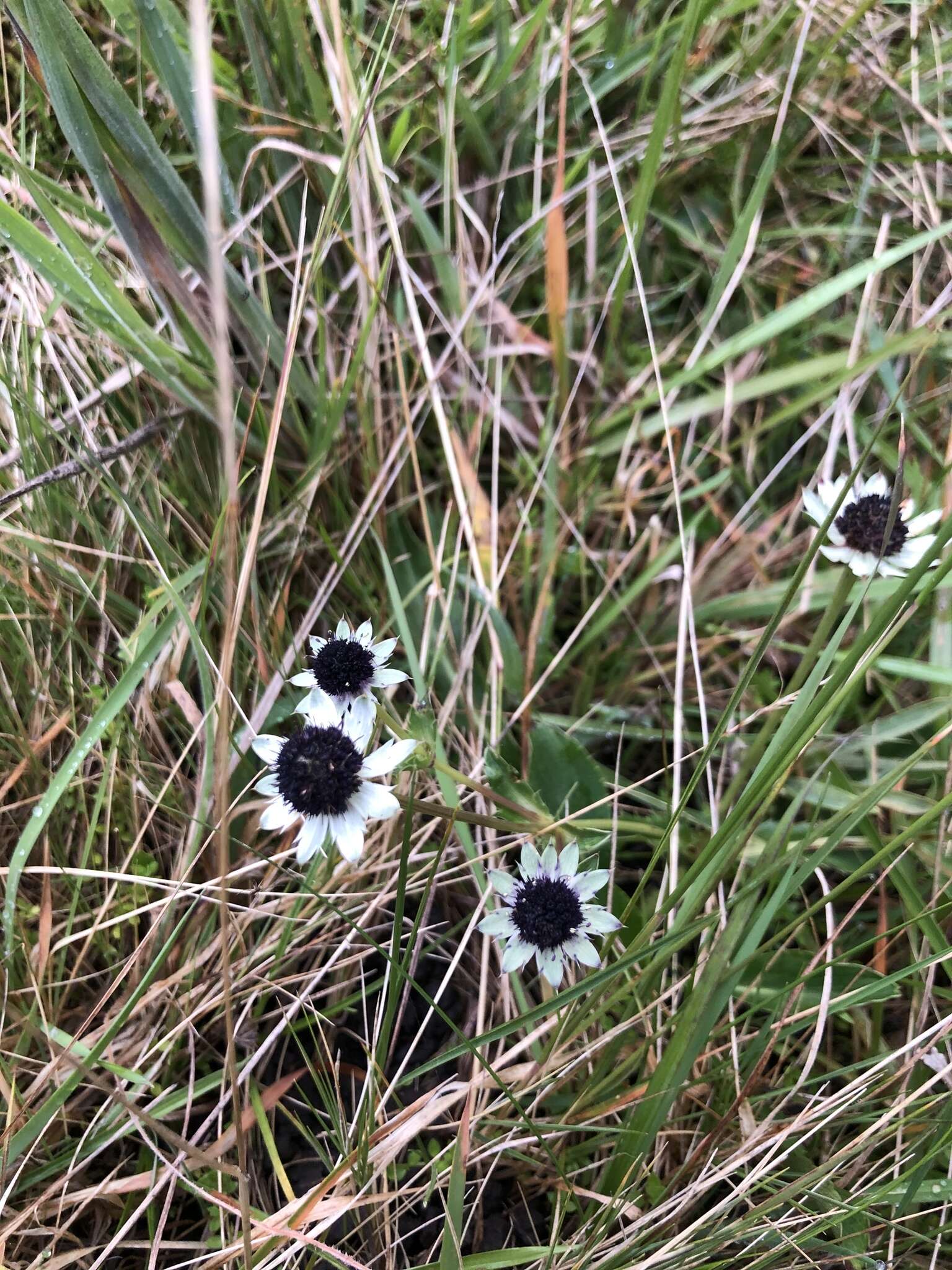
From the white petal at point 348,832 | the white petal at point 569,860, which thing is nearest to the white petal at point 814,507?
the white petal at point 569,860

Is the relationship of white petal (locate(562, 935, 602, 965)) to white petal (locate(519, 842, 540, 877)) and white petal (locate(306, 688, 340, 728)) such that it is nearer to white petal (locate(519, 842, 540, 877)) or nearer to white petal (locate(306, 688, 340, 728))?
white petal (locate(519, 842, 540, 877))

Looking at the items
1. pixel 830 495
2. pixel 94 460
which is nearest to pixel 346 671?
pixel 94 460

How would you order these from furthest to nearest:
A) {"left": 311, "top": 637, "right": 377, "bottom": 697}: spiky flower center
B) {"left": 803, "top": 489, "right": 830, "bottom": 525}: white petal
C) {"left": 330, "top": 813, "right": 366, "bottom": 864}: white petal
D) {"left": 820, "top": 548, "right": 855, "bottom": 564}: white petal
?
{"left": 803, "top": 489, "right": 830, "bottom": 525}: white petal → {"left": 820, "top": 548, "right": 855, "bottom": 564}: white petal → {"left": 311, "top": 637, "right": 377, "bottom": 697}: spiky flower center → {"left": 330, "top": 813, "right": 366, "bottom": 864}: white petal

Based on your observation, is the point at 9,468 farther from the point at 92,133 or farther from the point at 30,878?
the point at 30,878

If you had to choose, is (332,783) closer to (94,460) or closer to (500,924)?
(500,924)

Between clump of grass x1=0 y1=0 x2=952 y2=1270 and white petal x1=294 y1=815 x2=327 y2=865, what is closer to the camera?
white petal x1=294 y1=815 x2=327 y2=865

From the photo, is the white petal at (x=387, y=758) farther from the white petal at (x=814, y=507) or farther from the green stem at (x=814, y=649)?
the white petal at (x=814, y=507)

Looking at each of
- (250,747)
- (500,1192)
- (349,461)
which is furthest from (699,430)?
(500,1192)

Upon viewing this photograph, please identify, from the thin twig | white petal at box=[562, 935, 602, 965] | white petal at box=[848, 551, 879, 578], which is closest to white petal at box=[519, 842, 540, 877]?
white petal at box=[562, 935, 602, 965]
